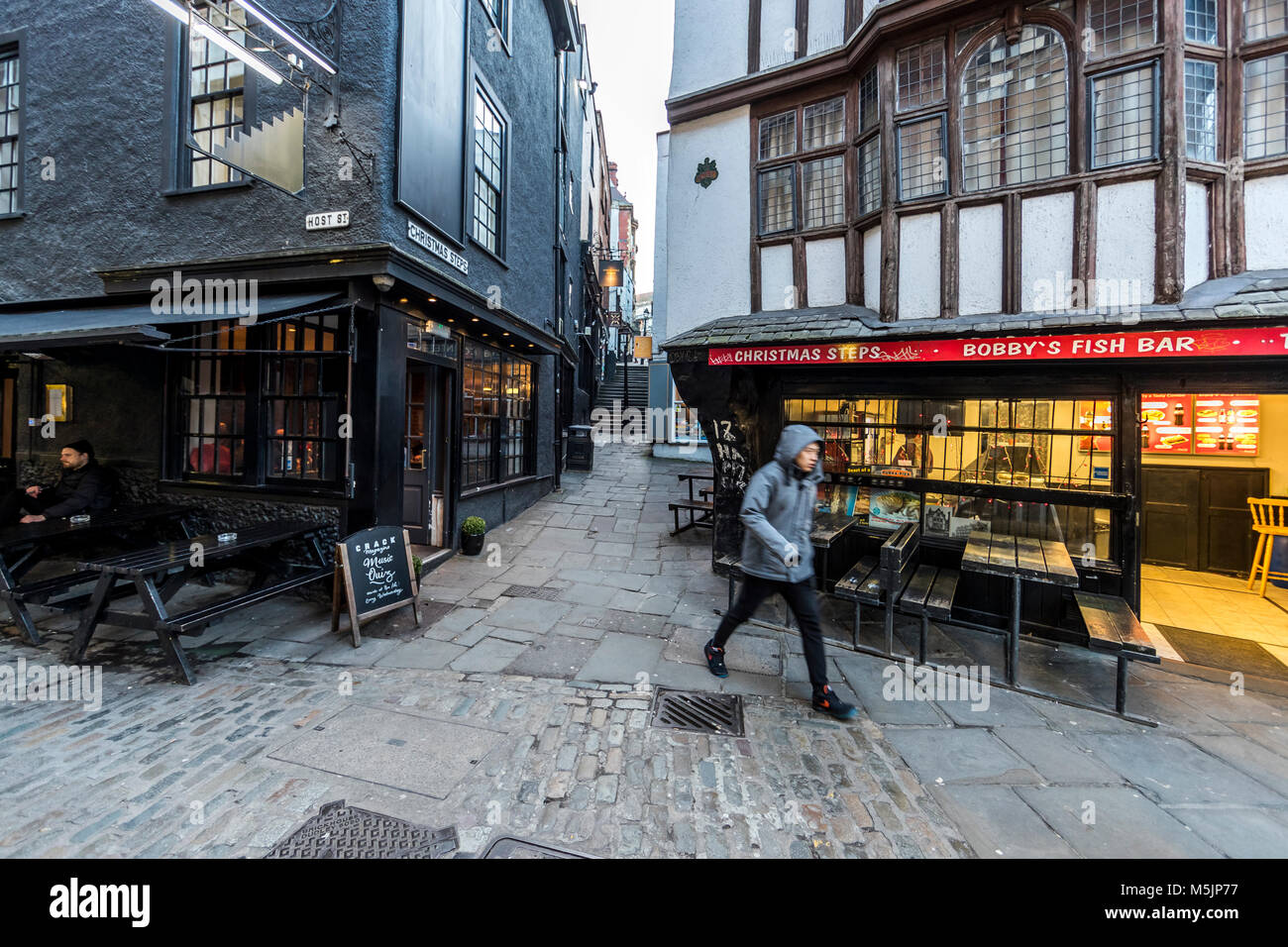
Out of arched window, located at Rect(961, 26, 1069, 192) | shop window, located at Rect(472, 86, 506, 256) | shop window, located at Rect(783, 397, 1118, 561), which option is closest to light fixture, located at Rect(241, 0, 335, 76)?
shop window, located at Rect(472, 86, 506, 256)

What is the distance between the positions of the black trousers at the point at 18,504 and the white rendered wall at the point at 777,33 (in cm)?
1035

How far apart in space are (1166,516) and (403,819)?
10070 mm

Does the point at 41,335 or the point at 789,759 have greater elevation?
the point at 41,335

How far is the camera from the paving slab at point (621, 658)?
4.14m

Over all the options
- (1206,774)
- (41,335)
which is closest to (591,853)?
(1206,774)

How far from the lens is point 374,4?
17.9ft

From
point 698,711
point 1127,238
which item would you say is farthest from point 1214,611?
point 698,711

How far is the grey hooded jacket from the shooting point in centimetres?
382

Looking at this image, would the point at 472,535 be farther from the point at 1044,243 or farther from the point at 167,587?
the point at 1044,243

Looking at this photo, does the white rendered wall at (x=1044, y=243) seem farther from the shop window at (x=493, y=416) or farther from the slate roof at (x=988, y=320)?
the shop window at (x=493, y=416)

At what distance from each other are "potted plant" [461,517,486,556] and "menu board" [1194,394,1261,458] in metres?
10.2

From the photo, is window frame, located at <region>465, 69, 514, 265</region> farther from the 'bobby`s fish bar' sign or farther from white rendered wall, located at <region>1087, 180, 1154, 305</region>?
white rendered wall, located at <region>1087, 180, 1154, 305</region>

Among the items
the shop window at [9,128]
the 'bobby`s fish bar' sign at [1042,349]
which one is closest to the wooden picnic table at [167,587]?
the 'bobby`s fish bar' sign at [1042,349]
